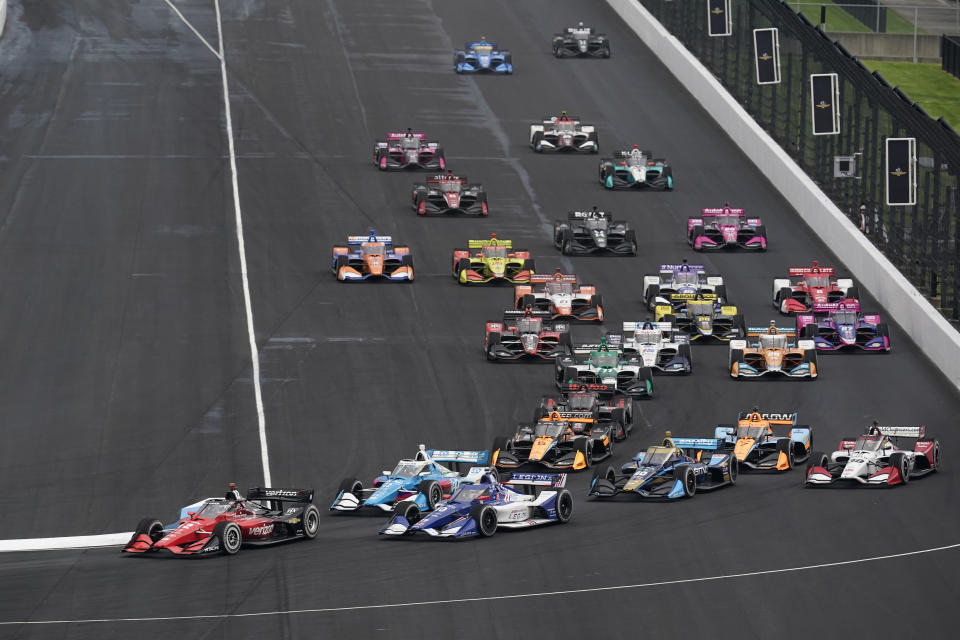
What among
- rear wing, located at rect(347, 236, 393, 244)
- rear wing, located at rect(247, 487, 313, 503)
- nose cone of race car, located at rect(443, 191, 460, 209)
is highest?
nose cone of race car, located at rect(443, 191, 460, 209)

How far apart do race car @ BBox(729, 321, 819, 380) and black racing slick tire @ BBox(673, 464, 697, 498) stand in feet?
32.2

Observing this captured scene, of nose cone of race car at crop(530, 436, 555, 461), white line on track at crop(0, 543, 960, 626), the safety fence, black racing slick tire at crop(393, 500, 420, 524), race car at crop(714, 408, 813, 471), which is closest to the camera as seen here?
white line on track at crop(0, 543, 960, 626)

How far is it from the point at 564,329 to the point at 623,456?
7.82 m

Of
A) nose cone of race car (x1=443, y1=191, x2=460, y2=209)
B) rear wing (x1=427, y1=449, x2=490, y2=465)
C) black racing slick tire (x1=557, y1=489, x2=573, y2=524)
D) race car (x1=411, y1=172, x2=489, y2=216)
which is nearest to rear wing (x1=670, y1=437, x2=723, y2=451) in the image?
black racing slick tire (x1=557, y1=489, x2=573, y2=524)

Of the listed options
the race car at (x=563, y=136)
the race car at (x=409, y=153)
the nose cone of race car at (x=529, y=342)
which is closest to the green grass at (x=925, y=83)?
the race car at (x=563, y=136)

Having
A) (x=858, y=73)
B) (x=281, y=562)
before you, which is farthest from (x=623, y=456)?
(x=858, y=73)

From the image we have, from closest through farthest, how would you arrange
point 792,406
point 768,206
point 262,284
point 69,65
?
1. point 792,406
2. point 262,284
3. point 768,206
4. point 69,65

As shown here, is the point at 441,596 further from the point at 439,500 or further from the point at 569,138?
the point at 569,138

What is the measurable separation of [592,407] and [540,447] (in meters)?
2.62

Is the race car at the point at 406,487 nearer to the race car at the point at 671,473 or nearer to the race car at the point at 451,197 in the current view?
the race car at the point at 671,473

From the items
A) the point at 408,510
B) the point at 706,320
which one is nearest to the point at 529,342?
the point at 706,320

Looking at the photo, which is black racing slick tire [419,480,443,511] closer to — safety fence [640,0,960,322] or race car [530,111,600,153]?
safety fence [640,0,960,322]

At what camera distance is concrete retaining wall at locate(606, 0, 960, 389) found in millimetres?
45406

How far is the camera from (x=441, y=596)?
27.0m
